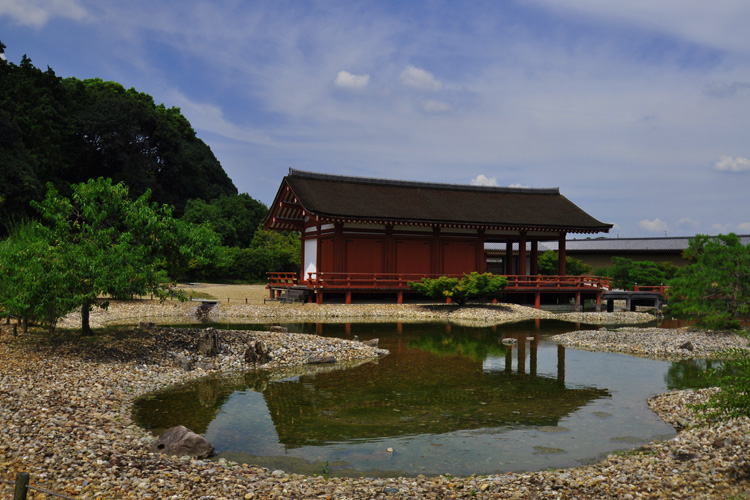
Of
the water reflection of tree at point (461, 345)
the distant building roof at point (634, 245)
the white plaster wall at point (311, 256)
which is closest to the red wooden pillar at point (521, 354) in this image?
the water reflection of tree at point (461, 345)

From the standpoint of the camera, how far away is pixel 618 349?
1745cm

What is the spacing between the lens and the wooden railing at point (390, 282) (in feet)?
90.5

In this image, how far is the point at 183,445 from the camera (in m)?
7.57

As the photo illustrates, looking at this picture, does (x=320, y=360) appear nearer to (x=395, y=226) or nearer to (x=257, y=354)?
(x=257, y=354)

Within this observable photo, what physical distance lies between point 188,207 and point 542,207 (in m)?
32.4

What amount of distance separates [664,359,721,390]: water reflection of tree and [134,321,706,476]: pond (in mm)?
46

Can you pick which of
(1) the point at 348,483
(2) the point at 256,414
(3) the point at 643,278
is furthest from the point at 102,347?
(3) the point at 643,278

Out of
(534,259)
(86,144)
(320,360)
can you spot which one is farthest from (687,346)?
(86,144)

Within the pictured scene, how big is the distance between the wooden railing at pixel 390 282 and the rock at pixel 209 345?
12828 millimetres

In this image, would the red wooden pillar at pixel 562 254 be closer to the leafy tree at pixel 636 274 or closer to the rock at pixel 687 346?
the leafy tree at pixel 636 274

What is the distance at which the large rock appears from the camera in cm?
755

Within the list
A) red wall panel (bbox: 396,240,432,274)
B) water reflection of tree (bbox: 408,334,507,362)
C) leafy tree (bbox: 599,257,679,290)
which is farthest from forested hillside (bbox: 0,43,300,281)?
leafy tree (bbox: 599,257,679,290)

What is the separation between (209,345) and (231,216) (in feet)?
132

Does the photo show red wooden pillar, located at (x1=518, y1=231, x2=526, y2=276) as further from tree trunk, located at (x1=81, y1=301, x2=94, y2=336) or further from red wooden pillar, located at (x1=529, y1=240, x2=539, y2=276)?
tree trunk, located at (x1=81, y1=301, x2=94, y2=336)
